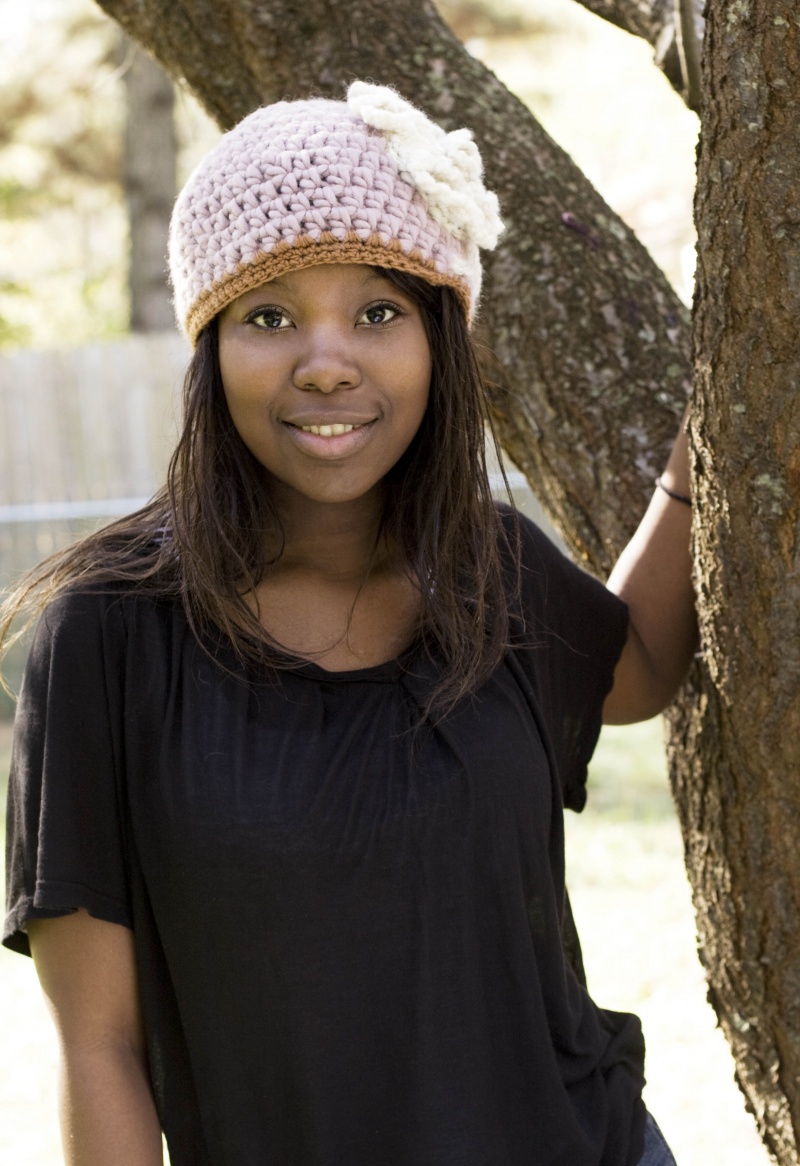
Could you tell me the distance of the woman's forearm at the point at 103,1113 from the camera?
5.74ft

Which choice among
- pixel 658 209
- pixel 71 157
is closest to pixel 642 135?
pixel 658 209

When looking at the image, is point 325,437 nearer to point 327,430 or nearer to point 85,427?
point 327,430

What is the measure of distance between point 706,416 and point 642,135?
14.7 meters

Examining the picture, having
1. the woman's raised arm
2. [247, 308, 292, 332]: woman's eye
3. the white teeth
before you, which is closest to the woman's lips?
the white teeth

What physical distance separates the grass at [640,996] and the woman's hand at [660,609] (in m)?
1.48

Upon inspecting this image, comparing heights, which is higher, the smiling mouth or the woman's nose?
the woman's nose

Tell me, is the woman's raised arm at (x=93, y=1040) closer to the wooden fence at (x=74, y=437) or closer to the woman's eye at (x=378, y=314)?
the woman's eye at (x=378, y=314)

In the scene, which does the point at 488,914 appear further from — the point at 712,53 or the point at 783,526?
the point at 712,53

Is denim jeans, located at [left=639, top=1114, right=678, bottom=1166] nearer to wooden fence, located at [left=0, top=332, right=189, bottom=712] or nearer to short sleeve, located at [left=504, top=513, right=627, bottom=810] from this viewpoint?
short sleeve, located at [left=504, top=513, right=627, bottom=810]

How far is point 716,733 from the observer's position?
82.4 inches

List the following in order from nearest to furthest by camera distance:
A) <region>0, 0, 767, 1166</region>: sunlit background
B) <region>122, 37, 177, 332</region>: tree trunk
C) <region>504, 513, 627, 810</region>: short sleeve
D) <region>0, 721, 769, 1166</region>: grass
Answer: <region>504, 513, 627, 810</region>: short sleeve → <region>0, 721, 769, 1166</region>: grass → <region>0, 0, 767, 1166</region>: sunlit background → <region>122, 37, 177, 332</region>: tree trunk

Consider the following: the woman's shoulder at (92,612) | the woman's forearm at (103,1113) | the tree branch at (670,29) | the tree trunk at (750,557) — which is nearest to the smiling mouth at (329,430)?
the woman's shoulder at (92,612)

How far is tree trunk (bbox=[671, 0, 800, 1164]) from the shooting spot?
1763mm

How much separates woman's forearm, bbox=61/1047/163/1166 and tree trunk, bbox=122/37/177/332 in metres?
10.8
